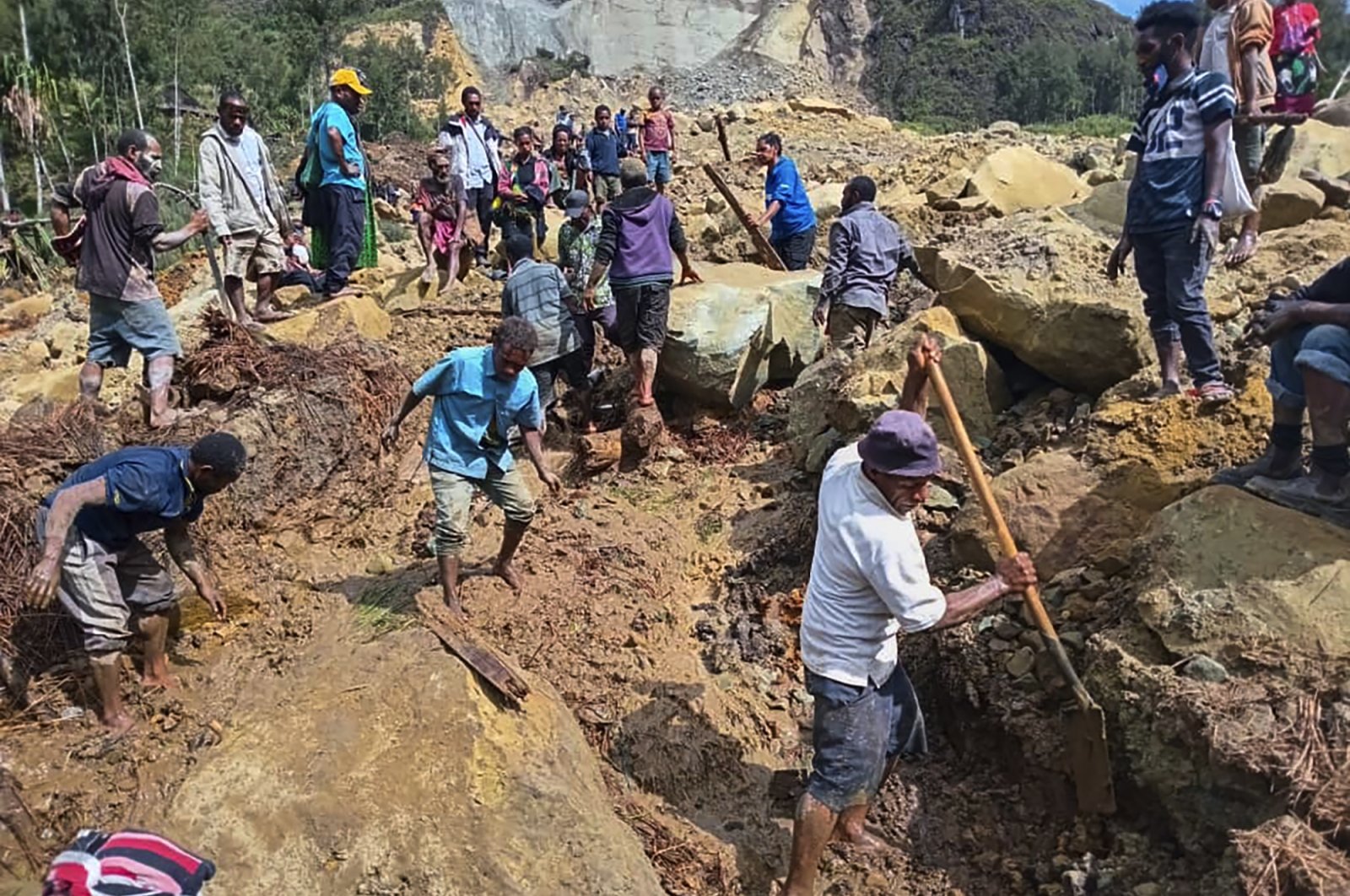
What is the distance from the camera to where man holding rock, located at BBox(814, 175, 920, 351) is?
236 inches

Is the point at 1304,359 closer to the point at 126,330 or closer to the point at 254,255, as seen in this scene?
the point at 126,330

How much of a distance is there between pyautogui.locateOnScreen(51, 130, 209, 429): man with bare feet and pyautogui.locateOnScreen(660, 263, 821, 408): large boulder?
293cm

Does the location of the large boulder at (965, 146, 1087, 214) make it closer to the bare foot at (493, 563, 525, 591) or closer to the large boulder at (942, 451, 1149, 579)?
the large boulder at (942, 451, 1149, 579)

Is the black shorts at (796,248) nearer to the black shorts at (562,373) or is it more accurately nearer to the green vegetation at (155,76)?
the black shorts at (562,373)

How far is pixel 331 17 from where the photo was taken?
96.5 ft

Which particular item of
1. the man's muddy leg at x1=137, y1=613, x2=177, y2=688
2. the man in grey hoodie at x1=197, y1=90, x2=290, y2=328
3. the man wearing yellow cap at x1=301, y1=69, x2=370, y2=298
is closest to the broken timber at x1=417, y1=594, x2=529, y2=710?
the man's muddy leg at x1=137, y1=613, x2=177, y2=688

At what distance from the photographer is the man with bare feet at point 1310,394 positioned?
10.1ft

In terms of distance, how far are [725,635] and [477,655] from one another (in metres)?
1.37

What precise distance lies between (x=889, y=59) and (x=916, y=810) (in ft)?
182

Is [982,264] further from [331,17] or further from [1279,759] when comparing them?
[331,17]

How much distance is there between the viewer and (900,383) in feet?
17.4

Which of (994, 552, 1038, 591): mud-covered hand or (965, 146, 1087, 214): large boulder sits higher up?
(965, 146, 1087, 214): large boulder

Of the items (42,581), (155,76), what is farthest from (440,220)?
(155,76)

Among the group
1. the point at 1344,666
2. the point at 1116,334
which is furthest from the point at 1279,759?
the point at 1116,334
